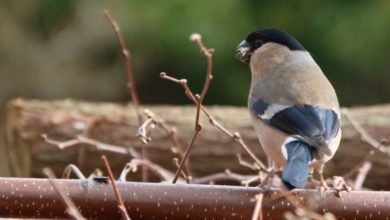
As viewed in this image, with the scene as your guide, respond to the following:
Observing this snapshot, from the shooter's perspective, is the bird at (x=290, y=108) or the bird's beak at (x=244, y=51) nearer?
the bird at (x=290, y=108)

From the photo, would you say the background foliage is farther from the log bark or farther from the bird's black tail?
the bird's black tail

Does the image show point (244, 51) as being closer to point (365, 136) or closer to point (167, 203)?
point (365, 136)

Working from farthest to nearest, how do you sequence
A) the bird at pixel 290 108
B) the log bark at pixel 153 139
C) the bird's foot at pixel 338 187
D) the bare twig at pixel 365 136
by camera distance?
the log bark at pixel 153 139 < the bare twig at pixel 365 136 < the bird at pixel 290 108 < the bird's foot at pixel 338 187

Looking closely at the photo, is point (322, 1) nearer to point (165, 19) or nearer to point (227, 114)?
point (165, 19)

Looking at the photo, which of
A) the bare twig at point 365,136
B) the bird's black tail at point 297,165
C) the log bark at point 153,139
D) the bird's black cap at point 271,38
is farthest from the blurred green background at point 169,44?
the bird's black tail at point 297,165

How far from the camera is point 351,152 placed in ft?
14.7

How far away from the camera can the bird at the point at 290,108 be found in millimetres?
2959

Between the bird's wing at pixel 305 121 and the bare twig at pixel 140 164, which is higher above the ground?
the bird's wing at pixel 305 121

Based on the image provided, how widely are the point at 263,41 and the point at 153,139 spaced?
3.38ft

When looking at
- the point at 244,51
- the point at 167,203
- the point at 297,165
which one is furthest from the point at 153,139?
the point at 167,203

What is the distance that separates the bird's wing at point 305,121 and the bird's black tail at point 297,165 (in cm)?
3

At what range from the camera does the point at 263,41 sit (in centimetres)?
375

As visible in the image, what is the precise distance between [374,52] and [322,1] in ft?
1.78

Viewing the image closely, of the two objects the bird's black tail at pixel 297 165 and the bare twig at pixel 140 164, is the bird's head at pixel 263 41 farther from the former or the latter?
the bird's black tail at pixel 297 165
